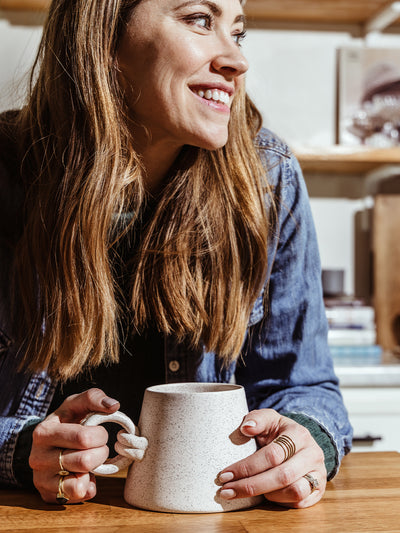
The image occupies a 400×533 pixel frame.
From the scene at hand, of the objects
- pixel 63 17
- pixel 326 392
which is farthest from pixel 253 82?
pixel 326 392

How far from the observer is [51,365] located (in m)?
0.92

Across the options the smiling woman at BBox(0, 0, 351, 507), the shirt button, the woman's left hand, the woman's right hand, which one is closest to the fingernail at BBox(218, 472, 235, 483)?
the woman's left hand

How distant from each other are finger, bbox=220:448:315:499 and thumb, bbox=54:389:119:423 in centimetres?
13

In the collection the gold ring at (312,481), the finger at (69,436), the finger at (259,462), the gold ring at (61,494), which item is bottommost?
the gold ring at (61,494)

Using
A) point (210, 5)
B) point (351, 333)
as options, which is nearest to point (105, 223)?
point (210, 5)

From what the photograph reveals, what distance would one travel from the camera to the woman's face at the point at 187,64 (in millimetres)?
925

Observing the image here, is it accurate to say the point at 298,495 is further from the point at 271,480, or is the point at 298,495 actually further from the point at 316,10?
the point at 316,10

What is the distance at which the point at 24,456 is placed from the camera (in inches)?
31.5

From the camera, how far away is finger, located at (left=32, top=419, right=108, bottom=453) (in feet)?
2.22

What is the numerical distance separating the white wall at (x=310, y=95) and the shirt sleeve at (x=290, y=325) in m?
1.32

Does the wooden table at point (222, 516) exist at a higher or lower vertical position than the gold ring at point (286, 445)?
lower

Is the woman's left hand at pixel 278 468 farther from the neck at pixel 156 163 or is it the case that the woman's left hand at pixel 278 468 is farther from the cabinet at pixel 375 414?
the cabinet at pixel 375 414

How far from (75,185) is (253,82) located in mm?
1510

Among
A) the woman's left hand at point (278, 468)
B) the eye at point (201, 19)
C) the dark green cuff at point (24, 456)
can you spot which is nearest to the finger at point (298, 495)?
the woman's left hand at point (278, 468)
